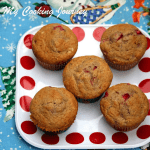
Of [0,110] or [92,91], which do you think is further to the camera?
[0,110]

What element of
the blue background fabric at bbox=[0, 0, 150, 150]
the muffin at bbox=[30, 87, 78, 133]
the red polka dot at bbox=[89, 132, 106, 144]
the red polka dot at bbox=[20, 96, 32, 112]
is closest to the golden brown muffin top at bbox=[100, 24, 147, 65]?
the blue background fabric at bbox=[0, 0, 150, 150]

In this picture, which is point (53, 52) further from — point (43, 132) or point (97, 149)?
point (97, 149)

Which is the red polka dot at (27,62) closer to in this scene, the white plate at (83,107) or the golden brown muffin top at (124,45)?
the white plate at (83,107)

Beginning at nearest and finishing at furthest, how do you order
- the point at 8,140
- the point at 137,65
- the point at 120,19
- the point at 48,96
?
the point at 48,96 → the point at 8,140 → the point at 137,65 → the point at 120,19

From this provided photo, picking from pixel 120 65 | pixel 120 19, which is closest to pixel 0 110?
pixel 120 65

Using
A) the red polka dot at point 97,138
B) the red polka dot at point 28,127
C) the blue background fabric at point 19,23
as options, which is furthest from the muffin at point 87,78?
the blue background fabric at point 19,23

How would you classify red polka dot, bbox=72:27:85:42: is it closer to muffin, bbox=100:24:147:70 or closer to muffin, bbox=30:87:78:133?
muffin, bbox=100:24:147:70
